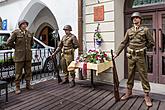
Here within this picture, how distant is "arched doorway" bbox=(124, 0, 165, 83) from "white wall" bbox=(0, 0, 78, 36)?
2306mm

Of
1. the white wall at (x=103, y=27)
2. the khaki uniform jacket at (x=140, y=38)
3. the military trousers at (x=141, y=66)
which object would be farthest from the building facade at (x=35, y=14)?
the military trousers at (x=141, y=66)

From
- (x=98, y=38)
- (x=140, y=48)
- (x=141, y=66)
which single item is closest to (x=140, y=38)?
(x=140, y=48)

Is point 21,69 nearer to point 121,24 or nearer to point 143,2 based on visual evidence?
point 121,24

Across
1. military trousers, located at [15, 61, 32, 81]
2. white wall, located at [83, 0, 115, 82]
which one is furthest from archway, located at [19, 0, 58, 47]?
military trousers, located at [15, 61, 32, 81]

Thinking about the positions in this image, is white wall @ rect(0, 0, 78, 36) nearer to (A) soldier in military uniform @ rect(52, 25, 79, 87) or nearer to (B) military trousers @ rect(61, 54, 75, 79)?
(A) soldier in military uniform @ rect(52, 25, 79, 87)

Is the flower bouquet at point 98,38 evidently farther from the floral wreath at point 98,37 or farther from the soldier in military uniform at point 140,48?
the soldier in military uniform at point 140,48

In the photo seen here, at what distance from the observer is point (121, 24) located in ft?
20.3

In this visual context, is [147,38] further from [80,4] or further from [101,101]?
[80,4]

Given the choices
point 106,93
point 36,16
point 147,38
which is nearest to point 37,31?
point 36,16

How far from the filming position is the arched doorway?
5676mm

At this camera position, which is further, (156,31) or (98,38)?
(98,38)

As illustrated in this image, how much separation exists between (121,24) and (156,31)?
103 centimetres

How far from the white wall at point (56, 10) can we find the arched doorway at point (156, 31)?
7.56 ft

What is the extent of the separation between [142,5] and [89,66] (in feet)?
7.90
